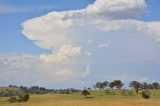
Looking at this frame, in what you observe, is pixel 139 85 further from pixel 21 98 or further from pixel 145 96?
pixel 21 98

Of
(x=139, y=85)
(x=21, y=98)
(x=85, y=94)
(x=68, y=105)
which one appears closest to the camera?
(x=68, y=105)

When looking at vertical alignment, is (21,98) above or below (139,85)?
below

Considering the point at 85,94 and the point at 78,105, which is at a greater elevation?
the point at 85,94

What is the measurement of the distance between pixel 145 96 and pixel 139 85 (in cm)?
7609

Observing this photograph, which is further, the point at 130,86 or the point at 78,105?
the point at 130,86

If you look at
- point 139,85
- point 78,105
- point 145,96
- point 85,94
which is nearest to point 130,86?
point 139,85

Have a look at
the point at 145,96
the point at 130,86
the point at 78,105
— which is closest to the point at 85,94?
the point at 145,96

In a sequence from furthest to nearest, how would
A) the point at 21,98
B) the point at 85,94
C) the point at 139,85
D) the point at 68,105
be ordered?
the point at 139,85, the point at 85,94, the point at 21,98, the point at 68,105

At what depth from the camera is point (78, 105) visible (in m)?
67.1

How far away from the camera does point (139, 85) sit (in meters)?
197

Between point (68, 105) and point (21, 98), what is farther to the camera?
point (21, 98)

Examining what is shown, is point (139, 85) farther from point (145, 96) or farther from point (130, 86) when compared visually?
point (145, 96)

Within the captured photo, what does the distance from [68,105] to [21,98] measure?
52.5m

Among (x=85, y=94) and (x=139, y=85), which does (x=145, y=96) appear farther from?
(x=139, y=85)
